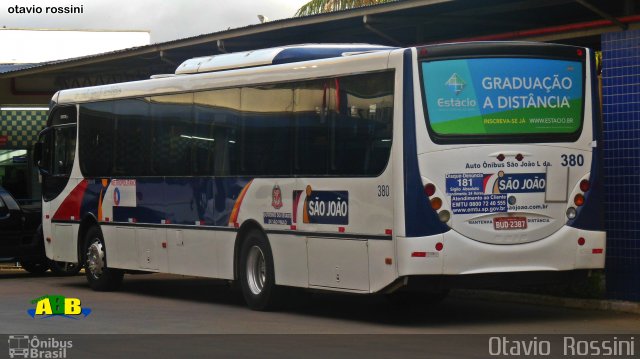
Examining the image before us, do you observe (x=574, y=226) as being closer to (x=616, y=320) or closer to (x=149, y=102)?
(x=616, y=320)

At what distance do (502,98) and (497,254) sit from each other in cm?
163

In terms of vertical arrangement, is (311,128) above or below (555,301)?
above

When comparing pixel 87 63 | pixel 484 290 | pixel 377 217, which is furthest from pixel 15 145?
pixel 377 217

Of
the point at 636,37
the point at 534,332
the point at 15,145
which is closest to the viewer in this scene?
the point at 534,332

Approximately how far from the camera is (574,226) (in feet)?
48.2

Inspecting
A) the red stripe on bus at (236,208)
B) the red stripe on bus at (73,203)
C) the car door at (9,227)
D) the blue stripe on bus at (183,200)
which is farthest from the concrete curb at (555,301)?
the car door at (9,227)

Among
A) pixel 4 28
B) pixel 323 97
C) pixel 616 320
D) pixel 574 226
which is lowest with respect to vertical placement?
pixel 616 320

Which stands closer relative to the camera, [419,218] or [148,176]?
[419,218]

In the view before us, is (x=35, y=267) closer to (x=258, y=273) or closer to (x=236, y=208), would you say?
(x=236, y=208)

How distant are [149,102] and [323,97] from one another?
14.8 feet

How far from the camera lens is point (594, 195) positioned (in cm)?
1488

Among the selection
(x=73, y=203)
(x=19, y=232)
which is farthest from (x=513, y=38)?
(x=19, y=232)

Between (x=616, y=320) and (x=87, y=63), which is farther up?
(x=87, y=63)

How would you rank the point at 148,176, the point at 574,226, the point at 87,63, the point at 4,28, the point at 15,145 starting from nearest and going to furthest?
the point at 574,226 → the point at 148,176 → the point at 87,63 → the point at 15,145 → the point at 4,28
